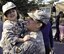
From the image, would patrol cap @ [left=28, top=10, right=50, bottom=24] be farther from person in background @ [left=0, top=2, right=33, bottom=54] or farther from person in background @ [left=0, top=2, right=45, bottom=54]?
person in background @ [left=0, top=2, right=33, bottom=54]

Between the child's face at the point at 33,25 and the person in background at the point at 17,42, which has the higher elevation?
the child's face at the point at 33,25

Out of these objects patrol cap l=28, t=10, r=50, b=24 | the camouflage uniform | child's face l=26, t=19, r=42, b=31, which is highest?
patrol cap l=28, t=10, r=50, b=24

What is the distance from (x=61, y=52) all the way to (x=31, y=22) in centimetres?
745

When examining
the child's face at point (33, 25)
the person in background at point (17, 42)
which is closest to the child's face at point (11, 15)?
the person in background at point (17, 42)

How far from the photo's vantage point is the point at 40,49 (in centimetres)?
305

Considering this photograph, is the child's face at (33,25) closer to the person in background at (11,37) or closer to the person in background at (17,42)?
the person in background at (17,42)

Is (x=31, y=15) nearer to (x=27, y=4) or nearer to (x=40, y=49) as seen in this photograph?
(x=40, y=49)

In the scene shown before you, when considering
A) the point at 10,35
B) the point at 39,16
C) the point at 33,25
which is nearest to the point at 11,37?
the point at 10,35

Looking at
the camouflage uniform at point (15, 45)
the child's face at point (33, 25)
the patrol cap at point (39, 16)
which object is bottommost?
the camouflage uniform at point (15, 45)

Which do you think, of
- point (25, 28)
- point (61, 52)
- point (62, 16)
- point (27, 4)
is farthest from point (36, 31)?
point (27, 4)

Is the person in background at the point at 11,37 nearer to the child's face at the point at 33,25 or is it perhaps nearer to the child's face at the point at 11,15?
the child's face at the point at 11,15

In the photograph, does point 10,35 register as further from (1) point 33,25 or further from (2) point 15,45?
(1) point 33,25

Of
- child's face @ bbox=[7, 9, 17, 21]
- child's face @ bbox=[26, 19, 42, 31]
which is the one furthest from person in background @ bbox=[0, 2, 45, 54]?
child's face @ bbox=[7, 9, 17, 21]

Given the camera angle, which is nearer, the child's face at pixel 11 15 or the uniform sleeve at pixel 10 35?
the uniform sleeve at pixel 10 35
